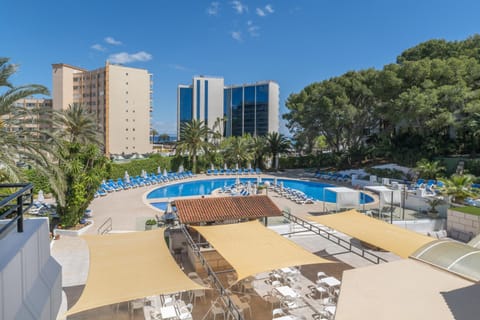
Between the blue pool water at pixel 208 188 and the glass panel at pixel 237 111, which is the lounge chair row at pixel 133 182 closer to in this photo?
the blue pool water at pixel 208 188

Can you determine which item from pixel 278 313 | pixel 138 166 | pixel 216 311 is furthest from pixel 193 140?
pixel 278 313

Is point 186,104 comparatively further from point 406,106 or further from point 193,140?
point 406,106

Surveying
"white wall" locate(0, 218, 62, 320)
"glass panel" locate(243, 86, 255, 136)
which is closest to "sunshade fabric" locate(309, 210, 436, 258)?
"white wall" locate(0, 218, 62, 320)

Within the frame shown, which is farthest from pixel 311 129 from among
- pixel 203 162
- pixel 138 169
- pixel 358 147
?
pixel 138 169

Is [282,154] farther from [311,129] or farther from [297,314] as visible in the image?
[297,314]

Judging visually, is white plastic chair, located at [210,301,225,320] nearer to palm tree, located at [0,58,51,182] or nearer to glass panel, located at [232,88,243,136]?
palm tree, located at [0,58,51,182]

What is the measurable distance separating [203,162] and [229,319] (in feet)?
105

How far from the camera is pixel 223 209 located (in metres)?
12.7

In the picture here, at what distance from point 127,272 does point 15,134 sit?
21.4ft

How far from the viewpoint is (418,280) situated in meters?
4.93

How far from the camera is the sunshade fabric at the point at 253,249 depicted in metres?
7.59

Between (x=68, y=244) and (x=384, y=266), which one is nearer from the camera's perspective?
(x=384, y=266)

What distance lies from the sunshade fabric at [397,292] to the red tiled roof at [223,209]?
291 inches

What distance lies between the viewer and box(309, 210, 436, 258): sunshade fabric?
9242 mm
